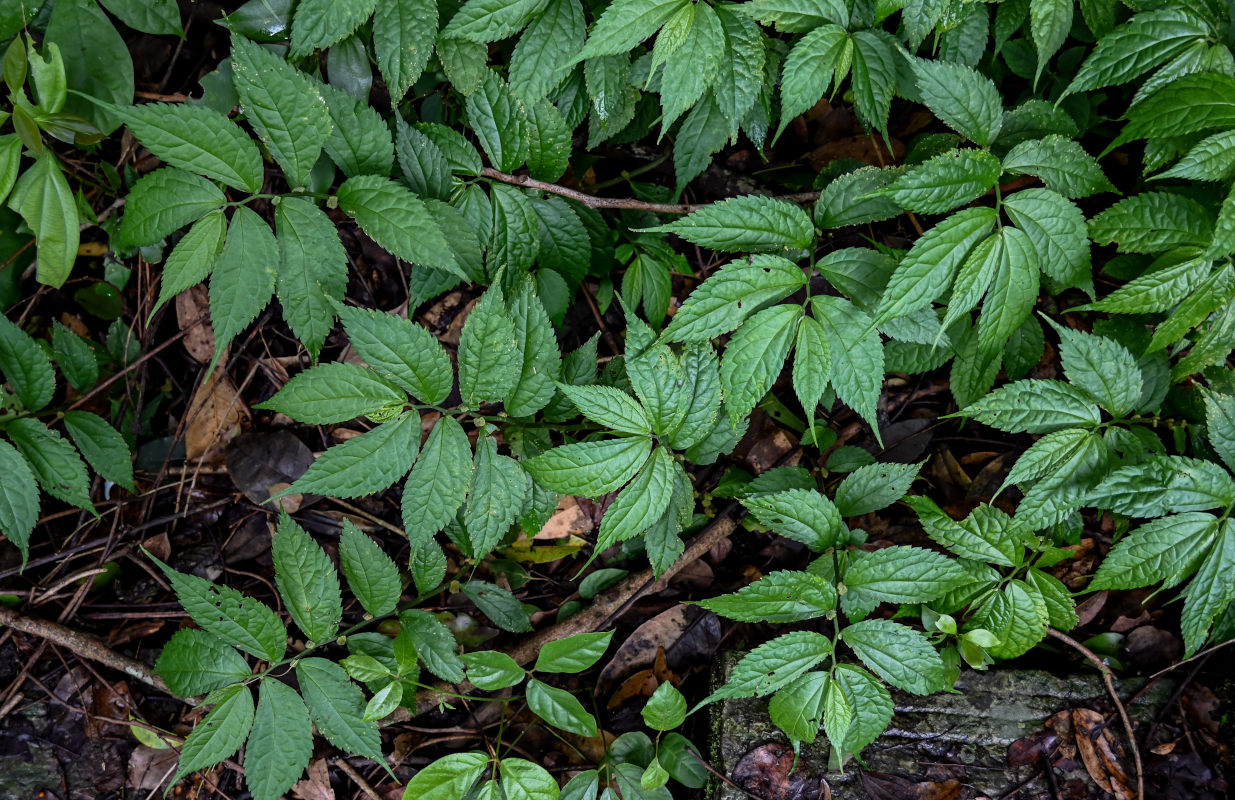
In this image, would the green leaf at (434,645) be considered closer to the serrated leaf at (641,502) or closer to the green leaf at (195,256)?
the serrated leaf at (641,502)

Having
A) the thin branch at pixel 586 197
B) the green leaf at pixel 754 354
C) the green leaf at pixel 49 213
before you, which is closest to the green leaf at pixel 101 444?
the green leaf at pixel 49 213

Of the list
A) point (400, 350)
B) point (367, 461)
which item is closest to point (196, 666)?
point (367, 461)

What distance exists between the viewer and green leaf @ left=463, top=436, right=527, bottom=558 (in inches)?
78.3

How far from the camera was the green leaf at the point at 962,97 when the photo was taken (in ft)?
6.13

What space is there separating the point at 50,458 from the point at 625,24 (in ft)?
6.89

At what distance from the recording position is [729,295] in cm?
185

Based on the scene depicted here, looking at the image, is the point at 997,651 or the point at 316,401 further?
the point at 997,651

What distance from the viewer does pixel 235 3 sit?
2369 millimetres

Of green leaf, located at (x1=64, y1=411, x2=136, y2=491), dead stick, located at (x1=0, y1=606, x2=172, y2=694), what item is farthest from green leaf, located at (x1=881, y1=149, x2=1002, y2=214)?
dead stick, located at (x1=0, y1=606, x2=172, y2=694)

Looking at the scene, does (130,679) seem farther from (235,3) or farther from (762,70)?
(762,70)

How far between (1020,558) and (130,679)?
2926 millimetres

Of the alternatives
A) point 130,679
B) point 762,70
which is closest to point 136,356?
point 130,679

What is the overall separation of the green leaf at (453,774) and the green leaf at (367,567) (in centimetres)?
52

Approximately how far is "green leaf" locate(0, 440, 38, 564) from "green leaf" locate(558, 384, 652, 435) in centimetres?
161
